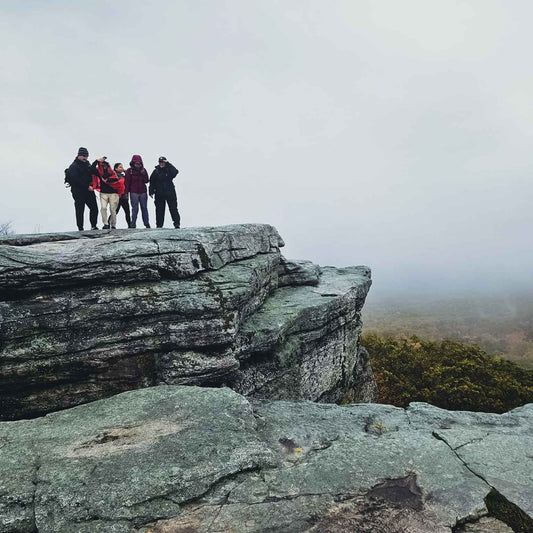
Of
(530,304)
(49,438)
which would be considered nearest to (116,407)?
(49,438)

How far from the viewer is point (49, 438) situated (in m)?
9.70

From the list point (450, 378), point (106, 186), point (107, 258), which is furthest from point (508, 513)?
point (450, 378)

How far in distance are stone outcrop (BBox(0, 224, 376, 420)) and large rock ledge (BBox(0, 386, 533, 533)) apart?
7.40ft

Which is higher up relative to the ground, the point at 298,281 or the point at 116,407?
the point at 298,281

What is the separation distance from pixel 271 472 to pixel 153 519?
2.83 meters

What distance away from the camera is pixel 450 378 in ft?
93.5

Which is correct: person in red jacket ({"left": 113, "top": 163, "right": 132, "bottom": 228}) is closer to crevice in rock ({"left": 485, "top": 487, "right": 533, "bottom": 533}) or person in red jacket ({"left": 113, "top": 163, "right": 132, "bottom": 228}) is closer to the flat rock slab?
the flat rock slab

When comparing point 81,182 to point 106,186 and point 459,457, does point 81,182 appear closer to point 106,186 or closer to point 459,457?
point 106,186

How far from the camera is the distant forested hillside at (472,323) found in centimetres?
9071

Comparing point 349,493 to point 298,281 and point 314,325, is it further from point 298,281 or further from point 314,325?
point 298,281

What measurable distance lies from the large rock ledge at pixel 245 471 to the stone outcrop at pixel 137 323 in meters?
2.26

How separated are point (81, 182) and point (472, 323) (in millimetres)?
146757

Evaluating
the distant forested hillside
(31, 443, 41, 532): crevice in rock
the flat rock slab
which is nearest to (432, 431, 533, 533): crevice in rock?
(31, 443, 41, 532): crevice in rock

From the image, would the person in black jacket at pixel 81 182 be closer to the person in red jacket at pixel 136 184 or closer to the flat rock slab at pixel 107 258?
the person in red jacket at pixel 136 184
